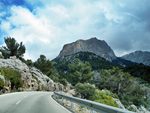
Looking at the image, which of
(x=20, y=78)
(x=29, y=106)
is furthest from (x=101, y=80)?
(x=29, y=106)

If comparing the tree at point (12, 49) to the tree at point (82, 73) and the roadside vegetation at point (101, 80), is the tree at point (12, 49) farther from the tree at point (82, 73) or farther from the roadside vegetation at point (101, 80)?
the tree at point (82, 73)

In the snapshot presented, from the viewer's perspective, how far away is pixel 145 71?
16400 centimetres

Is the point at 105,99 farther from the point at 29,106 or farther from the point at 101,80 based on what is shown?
the point at 101,80

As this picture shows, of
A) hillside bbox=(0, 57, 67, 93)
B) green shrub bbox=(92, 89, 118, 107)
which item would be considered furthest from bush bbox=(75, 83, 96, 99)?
hillside bbox=(0, 57, 67, 93)

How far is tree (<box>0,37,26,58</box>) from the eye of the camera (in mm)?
115062

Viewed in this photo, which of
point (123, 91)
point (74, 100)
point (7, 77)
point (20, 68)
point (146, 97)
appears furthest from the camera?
point (123, 91)

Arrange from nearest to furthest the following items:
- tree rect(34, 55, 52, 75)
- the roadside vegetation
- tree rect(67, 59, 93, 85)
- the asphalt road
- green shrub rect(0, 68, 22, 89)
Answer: the asphalt road < green shrub rect(0, 68, 22, 89) < the roadside vegetation < tree rect(67, 59, 93, 85) < tree rect(34, 55, 52, 75)

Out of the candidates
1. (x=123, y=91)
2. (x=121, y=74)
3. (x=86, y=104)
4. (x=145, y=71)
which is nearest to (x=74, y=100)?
(x=86, y=104)

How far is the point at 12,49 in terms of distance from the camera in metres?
118

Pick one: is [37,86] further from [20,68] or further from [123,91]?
[123,91]

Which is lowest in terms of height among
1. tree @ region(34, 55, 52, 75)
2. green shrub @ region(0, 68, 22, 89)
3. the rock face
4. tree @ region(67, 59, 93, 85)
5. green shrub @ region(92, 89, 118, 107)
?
green shrub @ region(92, 89, 118, 107)

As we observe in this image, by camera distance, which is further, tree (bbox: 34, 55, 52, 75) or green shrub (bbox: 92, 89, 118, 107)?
tree (bbox: 34, 55, 52, 75)

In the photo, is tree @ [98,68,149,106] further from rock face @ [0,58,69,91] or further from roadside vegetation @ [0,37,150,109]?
rock face @ [0,58,69,91]

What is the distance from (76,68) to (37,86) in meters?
39.4
